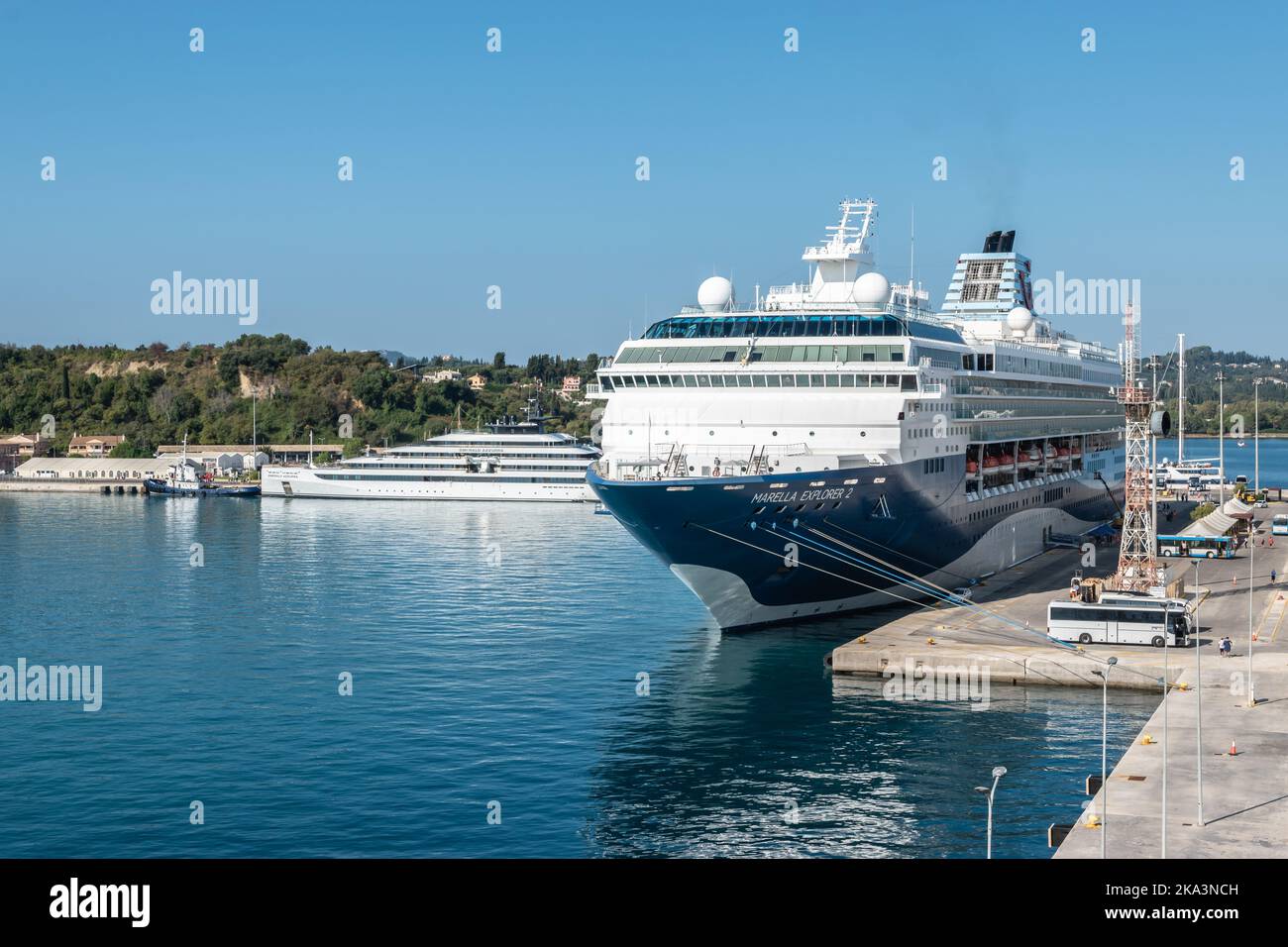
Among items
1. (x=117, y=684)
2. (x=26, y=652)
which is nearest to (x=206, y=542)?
(x=26, y=652)

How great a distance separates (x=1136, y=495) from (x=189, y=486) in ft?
476

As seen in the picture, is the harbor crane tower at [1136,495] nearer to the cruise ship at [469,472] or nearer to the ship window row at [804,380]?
the ship window row at [804,380]

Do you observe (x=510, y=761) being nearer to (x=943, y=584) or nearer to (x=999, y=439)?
(x=943, y=584)

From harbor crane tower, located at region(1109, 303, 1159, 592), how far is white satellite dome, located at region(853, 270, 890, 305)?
35.6ft

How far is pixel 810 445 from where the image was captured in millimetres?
54906

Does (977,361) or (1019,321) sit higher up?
(1019,321)

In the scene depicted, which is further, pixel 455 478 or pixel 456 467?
pixel 456 467

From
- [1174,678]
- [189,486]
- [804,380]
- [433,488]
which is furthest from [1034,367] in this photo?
[189,486]

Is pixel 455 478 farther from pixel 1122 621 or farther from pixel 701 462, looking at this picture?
pixel 1122 621

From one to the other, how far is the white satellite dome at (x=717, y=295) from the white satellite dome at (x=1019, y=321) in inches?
1134

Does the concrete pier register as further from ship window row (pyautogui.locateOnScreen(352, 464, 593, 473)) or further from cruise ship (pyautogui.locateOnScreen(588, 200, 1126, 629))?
ship window row (pyautogui.locateOnScreen(352, 464, 593, 473))

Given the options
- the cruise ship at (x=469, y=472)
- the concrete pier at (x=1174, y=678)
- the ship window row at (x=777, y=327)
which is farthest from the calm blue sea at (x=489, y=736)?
the cruise ship at (x=469, y=472)

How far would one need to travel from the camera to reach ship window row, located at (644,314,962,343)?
56750mm

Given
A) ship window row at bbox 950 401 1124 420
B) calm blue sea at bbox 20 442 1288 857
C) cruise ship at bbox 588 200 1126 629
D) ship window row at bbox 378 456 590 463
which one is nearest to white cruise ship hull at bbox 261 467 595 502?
ship window row at bbox 378 456 590 463
